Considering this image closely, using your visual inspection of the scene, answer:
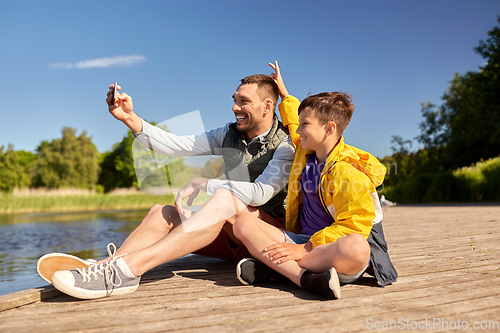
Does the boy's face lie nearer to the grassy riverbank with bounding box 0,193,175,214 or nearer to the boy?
the boy

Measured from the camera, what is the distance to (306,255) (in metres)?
2.02

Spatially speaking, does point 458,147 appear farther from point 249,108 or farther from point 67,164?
point 67,164

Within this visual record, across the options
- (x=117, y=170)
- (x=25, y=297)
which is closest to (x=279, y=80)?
(x=25, y=297)

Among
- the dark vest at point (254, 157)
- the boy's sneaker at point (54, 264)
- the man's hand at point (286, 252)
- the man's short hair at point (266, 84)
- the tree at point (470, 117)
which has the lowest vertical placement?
the man's hand at point (286, 252)

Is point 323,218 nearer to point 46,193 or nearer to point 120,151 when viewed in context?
point 46,193

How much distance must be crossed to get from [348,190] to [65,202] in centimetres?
2290

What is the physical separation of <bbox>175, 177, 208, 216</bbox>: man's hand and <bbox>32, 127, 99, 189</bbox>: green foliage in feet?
117

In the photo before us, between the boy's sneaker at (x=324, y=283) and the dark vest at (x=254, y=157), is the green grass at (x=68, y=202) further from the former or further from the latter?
the boy's sneaker at (x=324, y=283)

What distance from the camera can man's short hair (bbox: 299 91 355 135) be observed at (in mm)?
2221

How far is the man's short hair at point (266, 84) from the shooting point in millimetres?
2740

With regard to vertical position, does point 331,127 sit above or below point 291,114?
below

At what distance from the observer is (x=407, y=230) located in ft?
16.3

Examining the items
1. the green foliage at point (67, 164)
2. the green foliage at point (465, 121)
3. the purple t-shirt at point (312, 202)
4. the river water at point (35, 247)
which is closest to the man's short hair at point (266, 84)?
the purple t-shirt at point (312, 202)

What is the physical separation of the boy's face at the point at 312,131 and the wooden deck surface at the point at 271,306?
2.55 ft
